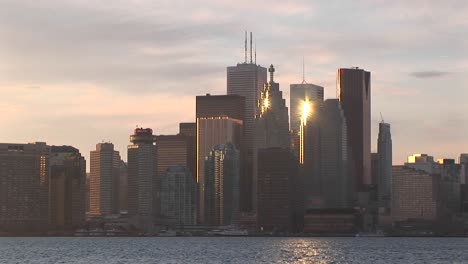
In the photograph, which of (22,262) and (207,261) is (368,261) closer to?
(207,261)

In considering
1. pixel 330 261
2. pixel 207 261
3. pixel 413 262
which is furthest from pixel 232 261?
pixel 413 262

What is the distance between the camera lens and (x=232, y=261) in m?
197

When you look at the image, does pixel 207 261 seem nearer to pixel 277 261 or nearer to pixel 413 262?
pixel 277 261

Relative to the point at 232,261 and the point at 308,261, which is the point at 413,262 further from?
the point at 232,261

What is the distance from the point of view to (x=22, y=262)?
192m

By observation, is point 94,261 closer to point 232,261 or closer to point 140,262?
point 140,262

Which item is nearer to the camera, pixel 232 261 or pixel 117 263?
pixel 117 263

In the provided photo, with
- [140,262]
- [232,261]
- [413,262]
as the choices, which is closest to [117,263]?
[140,262]

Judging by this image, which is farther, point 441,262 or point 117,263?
point 441,262

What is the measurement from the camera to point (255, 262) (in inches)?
7598

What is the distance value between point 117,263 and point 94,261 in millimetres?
9327

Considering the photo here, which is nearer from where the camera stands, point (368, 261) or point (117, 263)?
point (117, 263)

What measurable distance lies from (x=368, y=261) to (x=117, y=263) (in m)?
45.7

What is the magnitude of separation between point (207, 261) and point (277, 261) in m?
12.6
